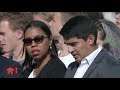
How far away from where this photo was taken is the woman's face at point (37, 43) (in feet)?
21.7

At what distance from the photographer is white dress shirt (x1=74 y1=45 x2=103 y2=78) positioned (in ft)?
21.6

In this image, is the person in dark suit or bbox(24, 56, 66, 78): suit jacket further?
bbox(24, 56, 66, 78): suit jacket

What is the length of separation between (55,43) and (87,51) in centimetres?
48

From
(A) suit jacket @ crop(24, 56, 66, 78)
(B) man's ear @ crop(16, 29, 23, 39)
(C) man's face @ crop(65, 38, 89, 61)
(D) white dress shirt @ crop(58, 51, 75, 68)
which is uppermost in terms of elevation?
(B) man's ear @ crop(16, 29, 23, 39)

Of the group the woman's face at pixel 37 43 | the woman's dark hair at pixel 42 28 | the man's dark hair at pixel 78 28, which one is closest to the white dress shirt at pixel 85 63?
the man's dark hair at pixel 78 28

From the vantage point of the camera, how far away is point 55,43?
6.69 m

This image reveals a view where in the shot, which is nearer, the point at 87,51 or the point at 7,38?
the point at 87,51

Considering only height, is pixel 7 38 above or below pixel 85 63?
above

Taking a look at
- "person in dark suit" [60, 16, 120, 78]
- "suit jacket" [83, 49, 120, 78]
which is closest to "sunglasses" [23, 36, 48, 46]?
"person in dark suit" [60, 16, 120, 78]

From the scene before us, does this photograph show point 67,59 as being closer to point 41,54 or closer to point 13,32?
point 41,54

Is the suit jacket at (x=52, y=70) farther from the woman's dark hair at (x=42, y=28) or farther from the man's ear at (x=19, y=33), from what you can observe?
the man's ear at (x=19, y=33)

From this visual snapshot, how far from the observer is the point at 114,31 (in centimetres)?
668

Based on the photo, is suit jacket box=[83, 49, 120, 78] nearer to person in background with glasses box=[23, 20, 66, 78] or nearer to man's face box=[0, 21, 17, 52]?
person in background with glasses box=[23, 20, 66, 78]

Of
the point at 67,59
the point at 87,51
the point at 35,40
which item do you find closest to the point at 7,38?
the point at 35,40
